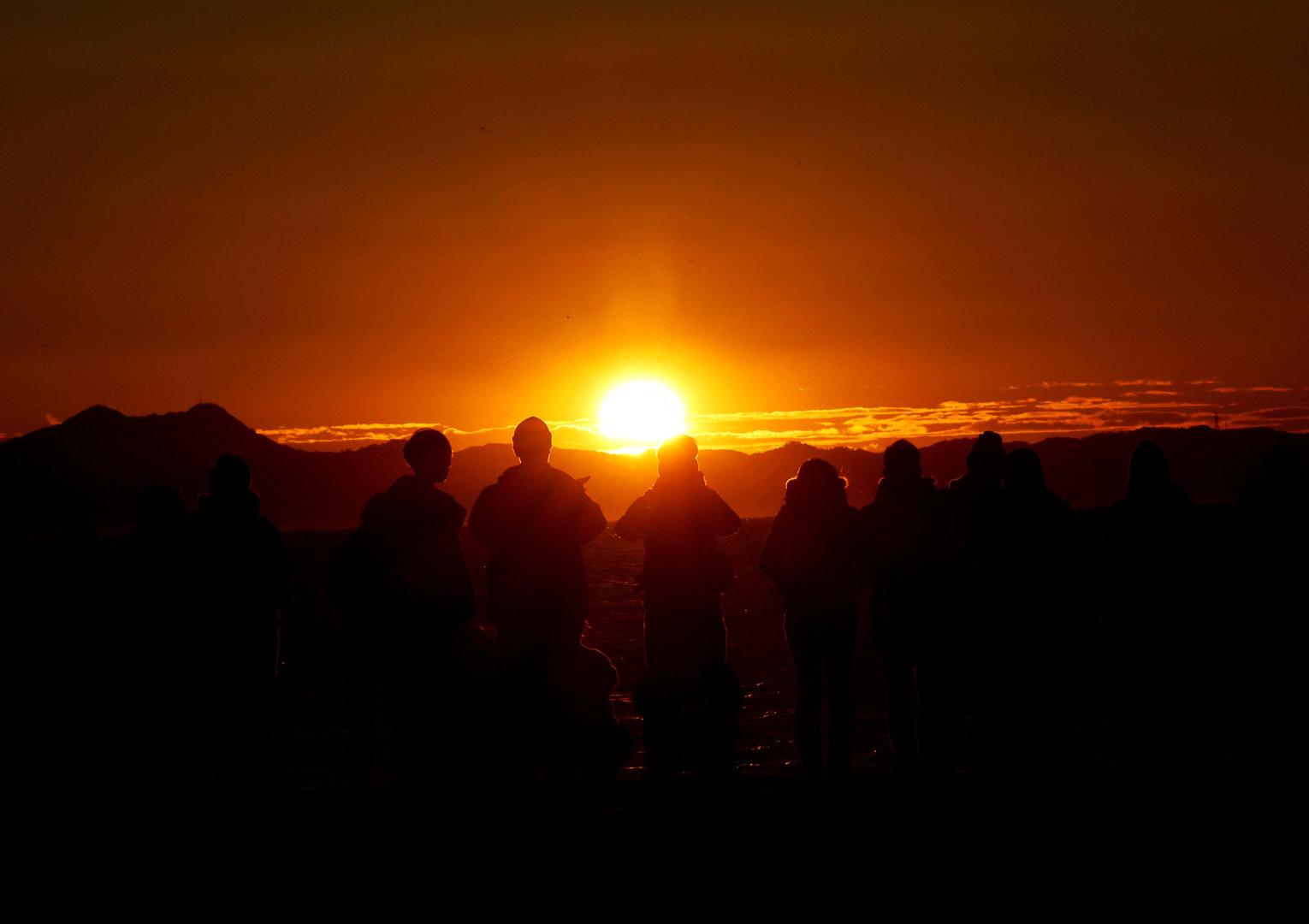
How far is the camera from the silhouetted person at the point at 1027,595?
916cm

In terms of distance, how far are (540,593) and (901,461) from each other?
263cm

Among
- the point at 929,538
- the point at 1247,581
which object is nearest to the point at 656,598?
the point at 929,538

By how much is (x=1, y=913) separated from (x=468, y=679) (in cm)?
291

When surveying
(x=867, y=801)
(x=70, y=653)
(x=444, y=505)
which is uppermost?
(x=444, y=505)

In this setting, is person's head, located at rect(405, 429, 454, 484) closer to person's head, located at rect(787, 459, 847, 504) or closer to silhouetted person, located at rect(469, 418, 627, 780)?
silhouetted person, located at rect(469, 418, 627, 780)

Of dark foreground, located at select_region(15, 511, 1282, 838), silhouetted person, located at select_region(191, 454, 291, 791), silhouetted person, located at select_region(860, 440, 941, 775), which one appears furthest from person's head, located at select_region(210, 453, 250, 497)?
silhouetted person, located at select_region(860, 440, 941, 775)

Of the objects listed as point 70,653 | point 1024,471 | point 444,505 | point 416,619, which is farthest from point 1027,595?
point 70,653

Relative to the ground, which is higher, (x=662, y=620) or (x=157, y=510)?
(x=157, y=510)

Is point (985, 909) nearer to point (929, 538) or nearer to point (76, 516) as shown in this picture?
point (929, 538)

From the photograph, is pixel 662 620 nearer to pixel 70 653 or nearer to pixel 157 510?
pixel 157 510

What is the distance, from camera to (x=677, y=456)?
9.05 m

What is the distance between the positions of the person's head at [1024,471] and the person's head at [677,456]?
209cm

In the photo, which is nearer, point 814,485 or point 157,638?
point 157,638

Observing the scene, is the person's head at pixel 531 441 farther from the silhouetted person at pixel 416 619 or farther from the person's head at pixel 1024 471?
the person's head at pixel 1024 471
